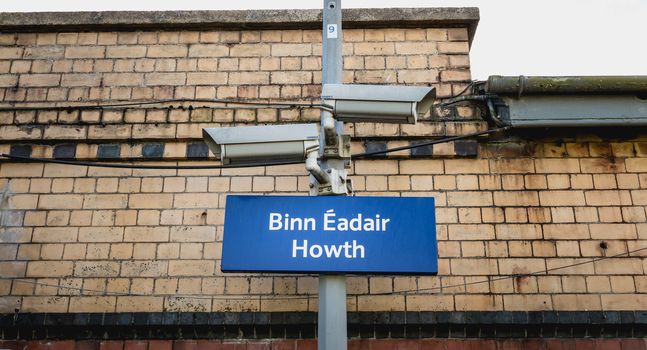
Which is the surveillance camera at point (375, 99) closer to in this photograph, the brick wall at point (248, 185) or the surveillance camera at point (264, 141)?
the surveillance camera at point (264, 141)

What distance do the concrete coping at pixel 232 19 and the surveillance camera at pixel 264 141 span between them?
2631 mm

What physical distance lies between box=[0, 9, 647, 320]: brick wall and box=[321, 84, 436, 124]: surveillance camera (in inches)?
72.7

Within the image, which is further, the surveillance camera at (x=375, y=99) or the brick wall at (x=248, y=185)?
the brick wall at (x=248, y=185)

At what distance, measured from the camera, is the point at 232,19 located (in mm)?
6027

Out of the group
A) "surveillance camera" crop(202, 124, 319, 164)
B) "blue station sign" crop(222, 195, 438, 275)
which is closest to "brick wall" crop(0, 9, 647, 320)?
"blue station sign" crop(222, 195, 438, 275)

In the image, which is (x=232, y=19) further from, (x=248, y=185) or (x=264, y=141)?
(x=264, y=141)

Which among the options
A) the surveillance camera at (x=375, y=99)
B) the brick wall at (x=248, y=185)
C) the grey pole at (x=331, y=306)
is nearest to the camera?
the grey pole at (x=331, y=306)

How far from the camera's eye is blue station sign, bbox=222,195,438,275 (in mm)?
3549

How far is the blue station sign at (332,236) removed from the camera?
11.6ft

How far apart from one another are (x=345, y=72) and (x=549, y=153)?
2.16 metres

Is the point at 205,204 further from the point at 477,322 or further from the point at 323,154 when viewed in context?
the point at 477,322

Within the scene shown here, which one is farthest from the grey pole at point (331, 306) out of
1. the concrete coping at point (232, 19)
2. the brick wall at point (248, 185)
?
the concrete coping at point (232, 19)

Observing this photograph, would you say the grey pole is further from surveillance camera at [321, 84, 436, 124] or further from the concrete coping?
the concrete coping

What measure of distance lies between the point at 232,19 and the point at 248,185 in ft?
5.94
